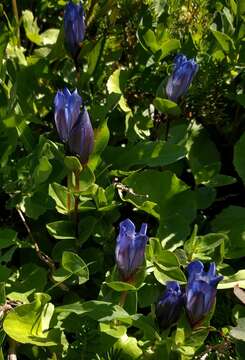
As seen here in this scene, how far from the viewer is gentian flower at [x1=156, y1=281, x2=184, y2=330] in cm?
107

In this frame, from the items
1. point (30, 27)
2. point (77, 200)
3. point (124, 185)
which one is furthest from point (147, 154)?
point (30, 27)

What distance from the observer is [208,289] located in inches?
41.4

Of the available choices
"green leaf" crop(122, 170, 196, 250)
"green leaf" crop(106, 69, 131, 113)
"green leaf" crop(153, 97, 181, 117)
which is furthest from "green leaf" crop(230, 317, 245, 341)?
"green leaf" crop(106, 69, 131, 113)

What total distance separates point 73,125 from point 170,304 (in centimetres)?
34

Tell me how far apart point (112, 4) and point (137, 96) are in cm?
22

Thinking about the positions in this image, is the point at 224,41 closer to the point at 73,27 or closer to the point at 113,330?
the point at 73,27

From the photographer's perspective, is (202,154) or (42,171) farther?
(202,154)

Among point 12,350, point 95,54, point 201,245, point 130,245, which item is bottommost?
point 12,350

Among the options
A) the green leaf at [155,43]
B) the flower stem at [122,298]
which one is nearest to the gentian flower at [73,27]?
the green leaf at [155,43]

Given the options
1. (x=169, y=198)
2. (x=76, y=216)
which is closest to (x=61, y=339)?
(x=76, y=216)

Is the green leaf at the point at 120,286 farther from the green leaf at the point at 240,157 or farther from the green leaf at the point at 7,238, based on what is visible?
the green leaf at the point at 240,157

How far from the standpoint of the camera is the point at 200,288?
41.3 inches

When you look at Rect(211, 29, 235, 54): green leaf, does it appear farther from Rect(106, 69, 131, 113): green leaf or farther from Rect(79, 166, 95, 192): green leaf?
Rect(79, 166, 95, 192): green leaf

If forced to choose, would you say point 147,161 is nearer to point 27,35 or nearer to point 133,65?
point 133,65
